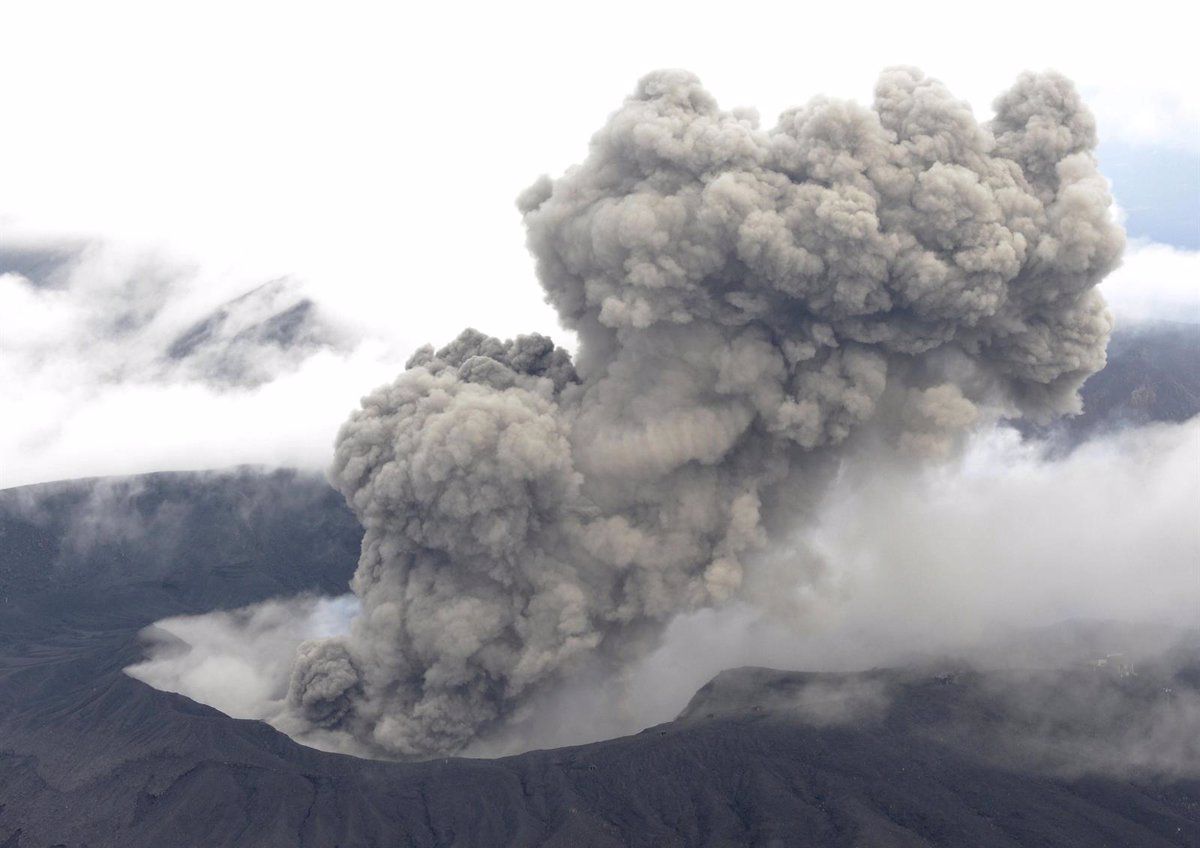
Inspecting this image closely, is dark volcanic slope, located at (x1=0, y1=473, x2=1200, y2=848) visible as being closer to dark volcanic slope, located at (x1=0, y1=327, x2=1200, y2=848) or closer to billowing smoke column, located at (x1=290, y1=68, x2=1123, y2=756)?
dark volcanic slope, located at (x1=0, y1=327, x2=1200, y2=848)

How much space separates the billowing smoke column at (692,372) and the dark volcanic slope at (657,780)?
3140 mm

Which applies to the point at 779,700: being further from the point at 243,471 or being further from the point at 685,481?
the point at 243,471

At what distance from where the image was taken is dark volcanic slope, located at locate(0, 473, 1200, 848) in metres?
24.0

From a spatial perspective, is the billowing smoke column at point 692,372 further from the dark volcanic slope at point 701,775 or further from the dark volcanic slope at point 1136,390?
the dark volcanic slope at point 1136,390

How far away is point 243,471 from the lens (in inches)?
2172

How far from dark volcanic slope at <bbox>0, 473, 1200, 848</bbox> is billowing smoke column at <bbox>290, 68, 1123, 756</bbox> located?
3.14 m

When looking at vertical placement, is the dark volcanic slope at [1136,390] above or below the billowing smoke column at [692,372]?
above

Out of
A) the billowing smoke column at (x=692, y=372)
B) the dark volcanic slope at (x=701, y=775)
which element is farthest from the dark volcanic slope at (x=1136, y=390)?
the billowing smoke column at (x=692, y=372)

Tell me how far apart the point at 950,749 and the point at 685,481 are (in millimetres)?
10139

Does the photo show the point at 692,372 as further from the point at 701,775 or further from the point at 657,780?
the point at 657,780

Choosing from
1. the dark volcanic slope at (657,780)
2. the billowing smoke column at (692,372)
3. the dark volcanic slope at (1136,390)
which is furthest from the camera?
the dark volcanic slope at (1136,390)

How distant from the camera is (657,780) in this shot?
2655cm

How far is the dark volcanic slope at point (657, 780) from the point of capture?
78.7 feet

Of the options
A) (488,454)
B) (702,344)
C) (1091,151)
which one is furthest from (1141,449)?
(488,454)
